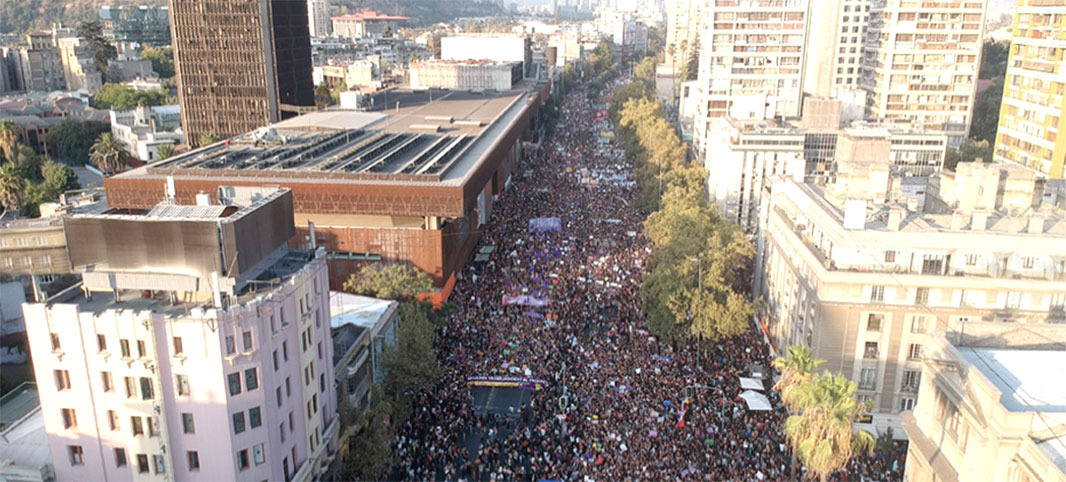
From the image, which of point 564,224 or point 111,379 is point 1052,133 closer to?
point 564,224

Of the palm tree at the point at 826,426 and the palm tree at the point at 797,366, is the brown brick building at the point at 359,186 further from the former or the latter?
the palm tree at the point at 826,426

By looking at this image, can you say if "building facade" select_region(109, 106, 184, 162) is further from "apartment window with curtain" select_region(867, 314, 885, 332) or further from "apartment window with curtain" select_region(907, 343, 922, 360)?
"apartment window with curtain" select_region(907, 343, 922, 360)

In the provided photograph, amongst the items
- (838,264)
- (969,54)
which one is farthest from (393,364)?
(969,54)

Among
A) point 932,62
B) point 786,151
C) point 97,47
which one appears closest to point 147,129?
point 97,47

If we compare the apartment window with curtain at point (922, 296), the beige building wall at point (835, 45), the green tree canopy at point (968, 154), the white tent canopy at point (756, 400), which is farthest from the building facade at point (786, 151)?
the beige building wall at point (835, 45)

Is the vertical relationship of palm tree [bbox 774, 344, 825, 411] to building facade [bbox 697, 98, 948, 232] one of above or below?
below

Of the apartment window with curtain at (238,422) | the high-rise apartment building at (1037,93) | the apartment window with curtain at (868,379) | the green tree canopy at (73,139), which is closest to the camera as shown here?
the apartment window with curtain at (238,422)

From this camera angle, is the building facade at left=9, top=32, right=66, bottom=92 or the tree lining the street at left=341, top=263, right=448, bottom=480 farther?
the building facade at left=9, top=32, right=66, bottom=92

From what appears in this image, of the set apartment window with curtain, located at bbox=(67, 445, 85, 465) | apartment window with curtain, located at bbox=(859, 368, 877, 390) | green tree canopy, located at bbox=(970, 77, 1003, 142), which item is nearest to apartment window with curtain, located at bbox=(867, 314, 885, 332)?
apartment window with curtain, located at bbox=(859, 368, 877, 390)
